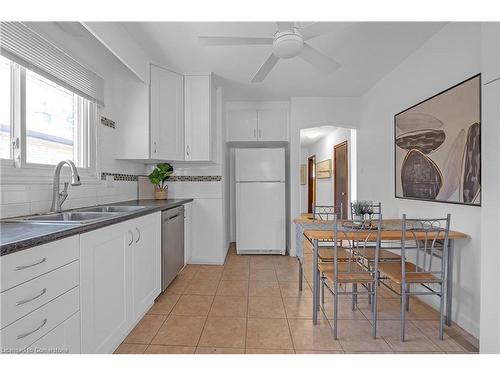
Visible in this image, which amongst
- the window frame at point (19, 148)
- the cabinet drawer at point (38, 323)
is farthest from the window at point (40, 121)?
the cabinet drawer at point (38, 323)

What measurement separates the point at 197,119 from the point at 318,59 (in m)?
1.67

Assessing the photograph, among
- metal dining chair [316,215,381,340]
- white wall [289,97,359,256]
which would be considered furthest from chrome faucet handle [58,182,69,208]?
white wall [289,97,359,256]

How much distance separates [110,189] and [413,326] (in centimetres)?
305

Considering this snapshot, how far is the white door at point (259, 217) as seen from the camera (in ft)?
13.0

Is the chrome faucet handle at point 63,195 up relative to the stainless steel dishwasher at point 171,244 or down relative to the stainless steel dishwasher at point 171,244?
up

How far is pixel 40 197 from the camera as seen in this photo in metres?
1.78

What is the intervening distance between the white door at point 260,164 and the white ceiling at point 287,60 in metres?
0.89

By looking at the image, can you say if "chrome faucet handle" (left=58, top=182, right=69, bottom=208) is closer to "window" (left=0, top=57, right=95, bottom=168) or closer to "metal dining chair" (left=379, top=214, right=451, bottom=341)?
"window" (left=0, top=57, right=95, bottom=168)

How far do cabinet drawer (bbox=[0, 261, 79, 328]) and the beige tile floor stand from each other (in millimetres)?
814

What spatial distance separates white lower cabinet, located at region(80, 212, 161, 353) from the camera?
4.32 ft

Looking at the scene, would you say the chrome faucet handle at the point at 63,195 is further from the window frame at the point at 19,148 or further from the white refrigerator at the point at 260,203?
the white refrigerator at the point at 260,203

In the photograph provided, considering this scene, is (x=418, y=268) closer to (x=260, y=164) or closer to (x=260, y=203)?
(x=260, y=203)

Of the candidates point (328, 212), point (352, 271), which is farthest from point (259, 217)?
point (352, 271)
